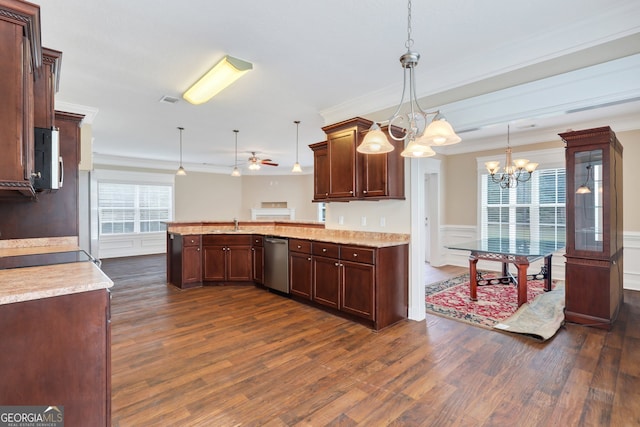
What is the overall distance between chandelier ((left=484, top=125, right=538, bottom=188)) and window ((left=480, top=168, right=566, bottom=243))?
0.55 feet

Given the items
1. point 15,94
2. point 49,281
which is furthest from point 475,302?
point 15,94

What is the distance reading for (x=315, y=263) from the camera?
4023 millimetres

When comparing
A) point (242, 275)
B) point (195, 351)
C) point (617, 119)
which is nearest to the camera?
point (195, 351)

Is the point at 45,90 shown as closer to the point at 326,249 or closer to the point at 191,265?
the point at 326,249

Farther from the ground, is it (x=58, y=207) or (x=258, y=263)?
(x=58, y=207)

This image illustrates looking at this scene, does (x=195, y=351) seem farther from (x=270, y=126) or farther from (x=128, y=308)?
(x=270, y=126)

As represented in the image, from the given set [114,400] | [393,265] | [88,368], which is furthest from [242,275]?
[88,368]

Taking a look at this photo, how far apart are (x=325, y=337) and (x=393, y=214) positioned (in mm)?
1680

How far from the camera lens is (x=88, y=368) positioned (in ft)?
5.08

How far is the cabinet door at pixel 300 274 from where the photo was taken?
413 cm

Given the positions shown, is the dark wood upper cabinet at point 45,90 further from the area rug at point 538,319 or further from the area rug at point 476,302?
the area rug at point 538,319

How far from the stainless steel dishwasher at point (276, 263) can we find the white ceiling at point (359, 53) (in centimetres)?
199

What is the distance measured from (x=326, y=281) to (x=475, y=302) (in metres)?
2.10

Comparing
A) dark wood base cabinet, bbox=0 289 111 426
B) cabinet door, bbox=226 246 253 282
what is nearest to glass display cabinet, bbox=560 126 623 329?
cabinet door, bbox=226 246 253 282
